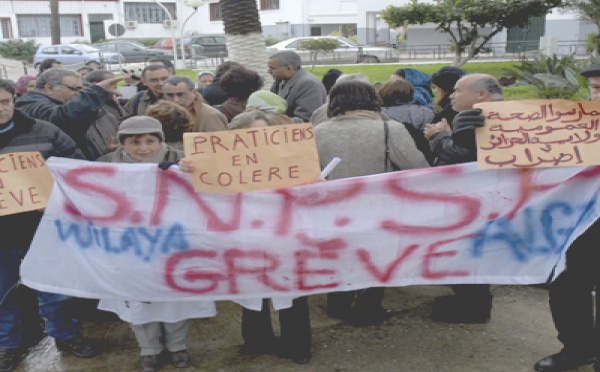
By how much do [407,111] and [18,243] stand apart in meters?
2.83

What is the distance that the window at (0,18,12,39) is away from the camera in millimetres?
45812

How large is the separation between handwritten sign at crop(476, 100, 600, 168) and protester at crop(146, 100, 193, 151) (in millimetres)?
1810

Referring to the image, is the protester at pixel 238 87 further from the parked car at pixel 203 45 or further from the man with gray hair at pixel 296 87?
the parked car at pixel 203 45

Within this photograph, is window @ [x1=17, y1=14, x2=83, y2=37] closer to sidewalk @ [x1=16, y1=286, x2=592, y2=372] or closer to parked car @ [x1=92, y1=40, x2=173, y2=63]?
parked car @ [x1=92, y1=40, x2=173, y2=63]

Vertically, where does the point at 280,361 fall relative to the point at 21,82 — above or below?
below

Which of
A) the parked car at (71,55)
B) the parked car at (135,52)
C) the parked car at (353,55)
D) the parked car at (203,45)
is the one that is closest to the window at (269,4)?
the parked car at (203,45)

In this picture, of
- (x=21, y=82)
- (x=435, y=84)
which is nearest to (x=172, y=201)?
(x=435, y=84)

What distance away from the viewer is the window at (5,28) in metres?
45.8

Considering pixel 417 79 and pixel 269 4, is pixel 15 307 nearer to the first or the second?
pixel 417 79

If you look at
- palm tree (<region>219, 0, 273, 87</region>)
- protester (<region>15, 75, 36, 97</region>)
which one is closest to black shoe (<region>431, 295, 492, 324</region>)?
palm tree (<region>219, 0, 273, 87</region>)

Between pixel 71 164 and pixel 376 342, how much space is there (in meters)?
2.16

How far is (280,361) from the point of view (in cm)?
393

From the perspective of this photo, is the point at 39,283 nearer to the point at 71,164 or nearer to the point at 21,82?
the point at 71,164

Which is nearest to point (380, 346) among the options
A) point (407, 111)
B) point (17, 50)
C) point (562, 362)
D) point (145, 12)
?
point (562, 362)
